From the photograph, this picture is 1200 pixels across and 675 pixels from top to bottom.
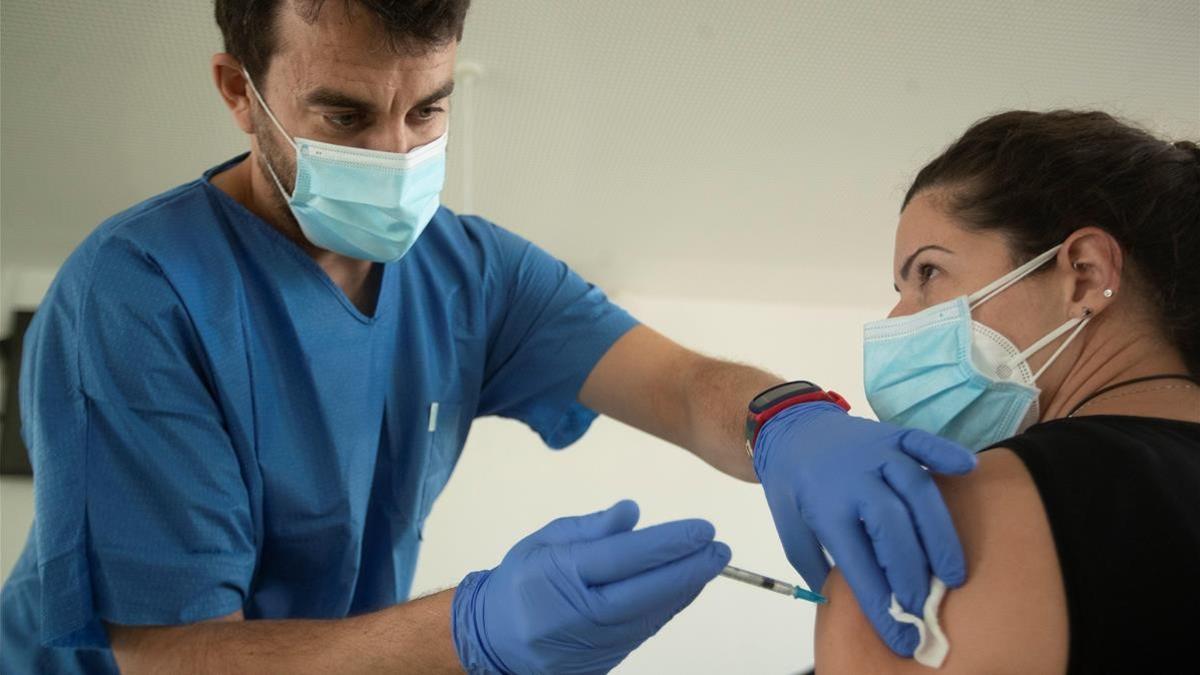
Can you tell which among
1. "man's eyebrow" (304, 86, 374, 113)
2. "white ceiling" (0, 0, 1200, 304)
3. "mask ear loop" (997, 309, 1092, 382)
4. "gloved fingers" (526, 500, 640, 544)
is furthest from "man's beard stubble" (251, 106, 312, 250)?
"mask ear loop" (997, 309, 1092, 382)

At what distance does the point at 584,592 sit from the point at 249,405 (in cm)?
61

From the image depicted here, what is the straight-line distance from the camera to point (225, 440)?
4.01 ft

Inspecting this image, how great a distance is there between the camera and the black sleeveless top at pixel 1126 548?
2.49ft

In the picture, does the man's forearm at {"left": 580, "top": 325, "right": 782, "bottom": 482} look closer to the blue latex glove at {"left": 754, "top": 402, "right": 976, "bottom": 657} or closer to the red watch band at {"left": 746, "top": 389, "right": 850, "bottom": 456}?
the red watch band at {"left": 746, "top": 389, "right": 850, "bottom": 456}

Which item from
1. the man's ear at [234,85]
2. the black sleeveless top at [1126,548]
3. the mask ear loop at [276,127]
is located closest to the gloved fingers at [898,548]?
the black sleeveless top at [1126,548]

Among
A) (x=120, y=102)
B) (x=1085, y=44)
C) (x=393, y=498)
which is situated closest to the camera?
(x=393, y=498)

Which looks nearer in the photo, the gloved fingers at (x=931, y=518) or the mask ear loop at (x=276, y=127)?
the gloved fingers at (x=931, y=518)

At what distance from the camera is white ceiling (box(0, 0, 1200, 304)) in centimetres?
216

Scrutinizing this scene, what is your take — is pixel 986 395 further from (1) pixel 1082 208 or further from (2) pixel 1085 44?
(2) pixel 1085 44

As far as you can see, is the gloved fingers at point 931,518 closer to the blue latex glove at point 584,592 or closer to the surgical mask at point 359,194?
the blue latex glove at point 584,592

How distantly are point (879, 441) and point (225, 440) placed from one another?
2.72ft

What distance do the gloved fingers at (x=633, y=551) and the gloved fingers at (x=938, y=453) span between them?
22 cm

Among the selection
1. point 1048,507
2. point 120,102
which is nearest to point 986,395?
point 1048,507

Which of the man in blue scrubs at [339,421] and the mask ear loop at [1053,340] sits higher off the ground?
the mask ear loop at [1053,340]
